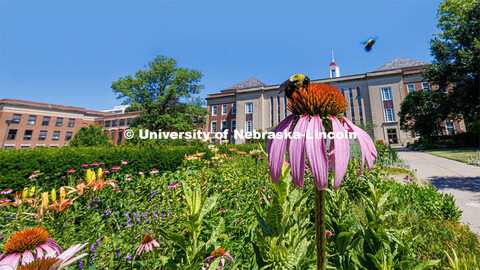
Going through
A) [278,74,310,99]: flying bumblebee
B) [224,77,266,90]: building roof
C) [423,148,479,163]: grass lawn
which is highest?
[224,77,266,90]: building roof

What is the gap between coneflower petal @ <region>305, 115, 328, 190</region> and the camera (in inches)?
23.2

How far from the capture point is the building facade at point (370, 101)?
3089 centimetres

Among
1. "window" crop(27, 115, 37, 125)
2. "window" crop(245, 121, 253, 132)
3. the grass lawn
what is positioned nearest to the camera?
the grass lawn

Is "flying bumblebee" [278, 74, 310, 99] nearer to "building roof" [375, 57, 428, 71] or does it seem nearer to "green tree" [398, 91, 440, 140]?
"green tree" [398, 91, 440, 140]

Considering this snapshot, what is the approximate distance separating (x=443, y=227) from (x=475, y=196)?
3196mm

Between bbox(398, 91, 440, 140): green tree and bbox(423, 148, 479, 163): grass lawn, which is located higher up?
bbox(398, 91, 440, 140): green tree

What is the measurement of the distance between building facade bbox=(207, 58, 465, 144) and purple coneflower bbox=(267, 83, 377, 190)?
87.5ft

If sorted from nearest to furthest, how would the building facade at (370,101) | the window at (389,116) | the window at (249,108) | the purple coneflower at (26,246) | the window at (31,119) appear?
1. the purple coneflower at (26,246)
2. the building facade at (370,101)
3. the window at (389,116)
4. the window at (31,119)
5. the window at (249,108)

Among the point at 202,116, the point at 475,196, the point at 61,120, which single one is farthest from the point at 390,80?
the point at 61,120

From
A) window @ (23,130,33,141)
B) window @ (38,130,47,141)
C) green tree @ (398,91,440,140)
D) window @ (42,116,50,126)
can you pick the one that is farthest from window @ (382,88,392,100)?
window @ (23,130,33,141)

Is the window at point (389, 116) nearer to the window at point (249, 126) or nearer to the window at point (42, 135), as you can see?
the window at point (249, 126)

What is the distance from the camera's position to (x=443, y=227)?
124 inches

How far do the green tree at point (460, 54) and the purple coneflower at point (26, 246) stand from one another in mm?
20071

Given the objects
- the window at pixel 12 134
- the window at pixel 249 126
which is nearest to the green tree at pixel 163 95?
the window at pixel 249 126
